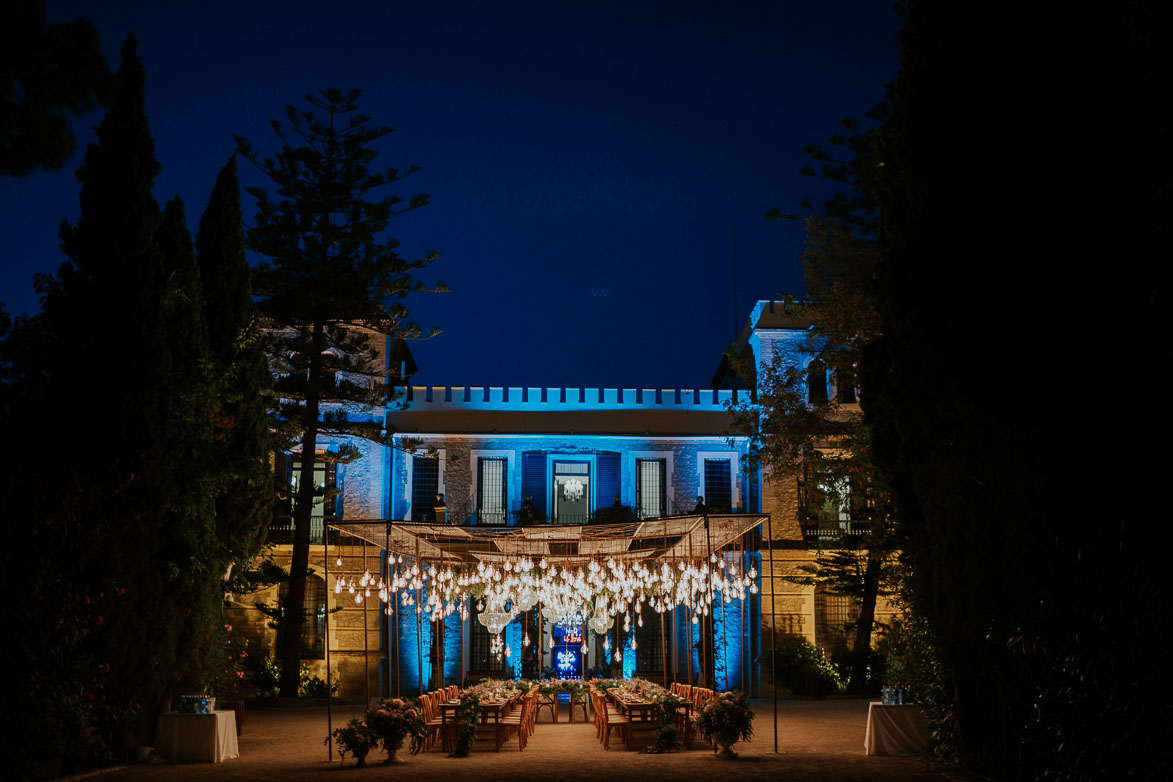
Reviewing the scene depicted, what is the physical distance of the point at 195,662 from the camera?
44.9 feet

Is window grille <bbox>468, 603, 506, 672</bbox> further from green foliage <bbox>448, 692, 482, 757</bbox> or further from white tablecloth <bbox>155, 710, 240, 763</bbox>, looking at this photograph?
white tablecloth <bbox>155, 710, 240, 763</bbox>

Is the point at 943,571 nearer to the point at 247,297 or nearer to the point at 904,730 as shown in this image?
the point at 904,730

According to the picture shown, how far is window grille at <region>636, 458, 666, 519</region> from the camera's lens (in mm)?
26453

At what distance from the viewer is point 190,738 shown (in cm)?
1229

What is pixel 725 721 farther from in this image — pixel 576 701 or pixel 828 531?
pixel 828 531

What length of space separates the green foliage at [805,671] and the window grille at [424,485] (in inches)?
373

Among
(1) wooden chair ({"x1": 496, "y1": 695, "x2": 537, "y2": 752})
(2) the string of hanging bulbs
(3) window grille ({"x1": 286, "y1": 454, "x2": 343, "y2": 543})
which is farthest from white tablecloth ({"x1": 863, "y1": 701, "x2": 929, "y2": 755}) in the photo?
(3) window grille ({"x1": 286, "y1": 454, "x2": 343, "y2": 543})

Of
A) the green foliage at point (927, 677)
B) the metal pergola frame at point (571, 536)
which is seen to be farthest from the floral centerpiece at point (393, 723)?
the green foliage at point (927, 677)

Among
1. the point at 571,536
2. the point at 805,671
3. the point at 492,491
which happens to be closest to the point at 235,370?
the point at 571,536

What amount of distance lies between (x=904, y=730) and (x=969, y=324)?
213 inches

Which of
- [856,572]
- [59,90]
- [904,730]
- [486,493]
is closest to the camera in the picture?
[59,90]

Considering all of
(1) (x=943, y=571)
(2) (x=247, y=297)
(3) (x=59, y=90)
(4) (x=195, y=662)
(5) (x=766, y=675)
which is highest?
(3) (x=59, y=90)

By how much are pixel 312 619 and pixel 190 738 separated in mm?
13447

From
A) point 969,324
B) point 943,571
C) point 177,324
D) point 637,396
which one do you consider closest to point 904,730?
point 943,571
